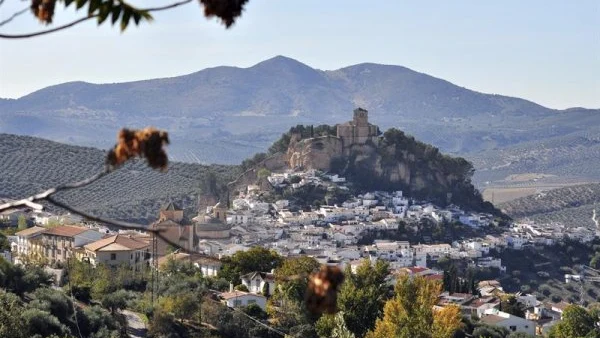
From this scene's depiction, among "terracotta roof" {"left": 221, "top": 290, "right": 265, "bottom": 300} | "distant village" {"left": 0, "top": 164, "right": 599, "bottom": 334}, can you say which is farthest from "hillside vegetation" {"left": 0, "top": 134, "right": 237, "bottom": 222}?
"terracotta roof" {"left": 221, "top": 290, "right": 265, "bottom": 300}

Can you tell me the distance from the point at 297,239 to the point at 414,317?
111ft

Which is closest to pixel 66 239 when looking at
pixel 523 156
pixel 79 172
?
pixel 79 172

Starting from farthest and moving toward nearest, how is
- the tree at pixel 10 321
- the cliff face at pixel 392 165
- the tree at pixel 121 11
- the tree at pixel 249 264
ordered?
the cliff face at pixel 392 165, the tree at pixel 249 264, the tree at pixel 10 321, the tree at pixel 121 11

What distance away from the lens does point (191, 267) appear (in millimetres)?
32562

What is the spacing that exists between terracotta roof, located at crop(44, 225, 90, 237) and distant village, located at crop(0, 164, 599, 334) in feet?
0.11

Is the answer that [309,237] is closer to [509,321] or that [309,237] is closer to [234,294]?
[509,321]

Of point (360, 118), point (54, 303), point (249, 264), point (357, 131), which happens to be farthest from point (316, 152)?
point (54, 303)

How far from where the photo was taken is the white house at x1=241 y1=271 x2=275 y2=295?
29.5m

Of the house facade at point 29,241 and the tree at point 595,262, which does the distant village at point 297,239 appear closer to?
the house facade at point 29,241

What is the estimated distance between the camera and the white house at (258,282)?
29.5 meters

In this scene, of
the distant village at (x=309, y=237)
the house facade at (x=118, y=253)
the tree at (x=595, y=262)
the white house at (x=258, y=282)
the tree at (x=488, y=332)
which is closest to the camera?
the tree at (x=488, y=332)

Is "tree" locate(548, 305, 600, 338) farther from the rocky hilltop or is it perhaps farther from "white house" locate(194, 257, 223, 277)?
→ the rocky hilltop

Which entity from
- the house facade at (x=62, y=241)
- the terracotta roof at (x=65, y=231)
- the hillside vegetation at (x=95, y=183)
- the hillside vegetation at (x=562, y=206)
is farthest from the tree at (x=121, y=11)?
the hillside vegetation at (x=562, y=206)

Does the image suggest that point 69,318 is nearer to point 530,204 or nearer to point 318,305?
point 318,305
